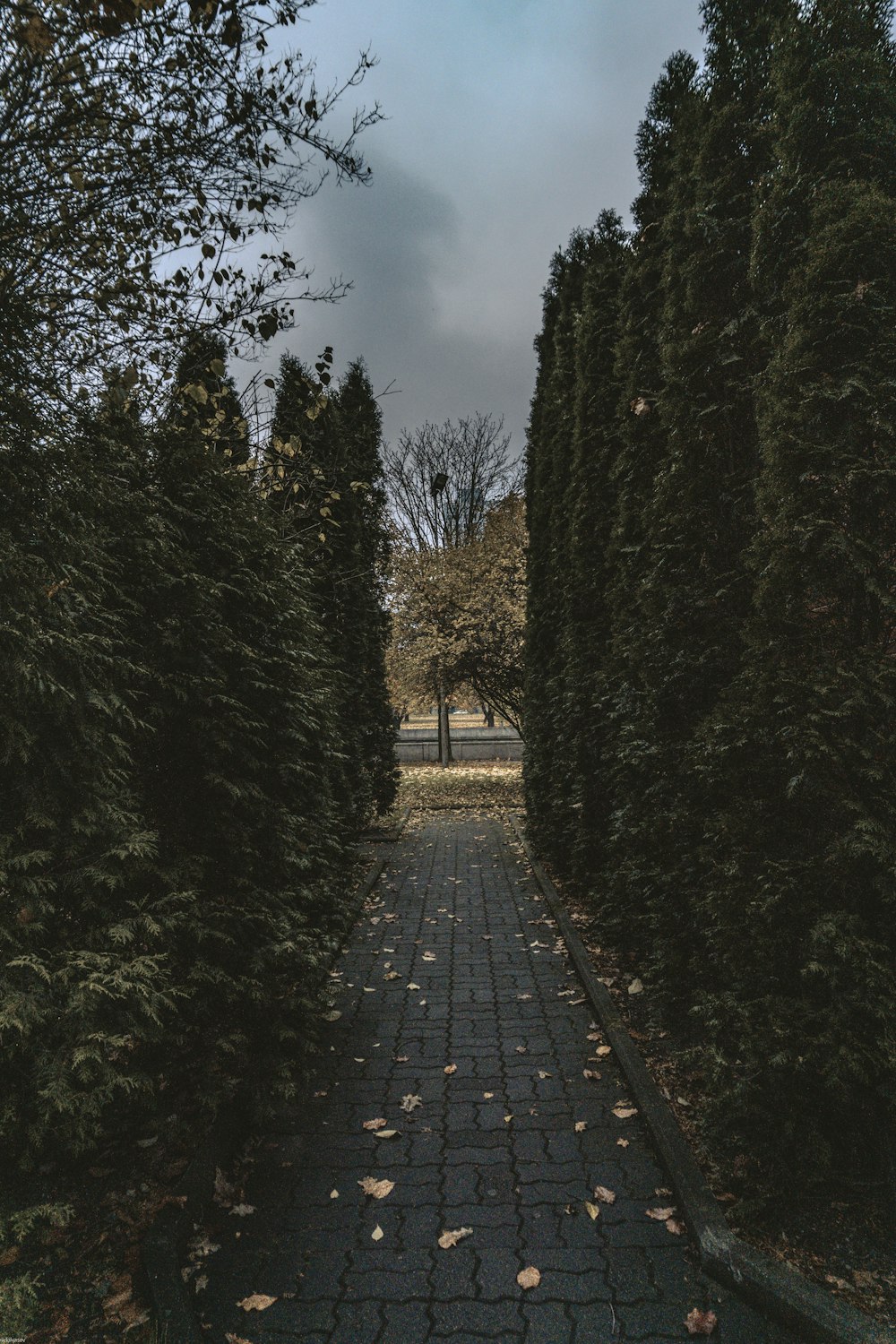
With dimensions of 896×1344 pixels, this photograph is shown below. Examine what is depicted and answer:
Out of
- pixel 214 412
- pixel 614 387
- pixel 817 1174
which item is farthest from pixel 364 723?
pixel 817 1174

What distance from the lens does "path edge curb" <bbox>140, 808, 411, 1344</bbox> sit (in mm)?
2570

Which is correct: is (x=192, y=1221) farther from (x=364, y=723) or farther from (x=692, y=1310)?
(x=364, y=723)

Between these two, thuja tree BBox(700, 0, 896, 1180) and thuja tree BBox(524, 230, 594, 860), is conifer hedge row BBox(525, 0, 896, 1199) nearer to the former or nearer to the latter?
thuja tree BBox(700, 0, 896, 1180)

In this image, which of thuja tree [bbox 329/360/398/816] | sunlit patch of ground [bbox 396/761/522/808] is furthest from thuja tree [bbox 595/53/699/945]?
sunlit patch of ground [bbox 396/761/522/808]

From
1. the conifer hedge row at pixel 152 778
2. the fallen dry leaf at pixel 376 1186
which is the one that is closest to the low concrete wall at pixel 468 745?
the conifer hedge row at pixel 152 778

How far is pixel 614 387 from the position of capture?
25.8 ft

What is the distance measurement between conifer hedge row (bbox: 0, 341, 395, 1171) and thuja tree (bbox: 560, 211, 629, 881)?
3415 millimetres

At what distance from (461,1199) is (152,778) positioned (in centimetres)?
253

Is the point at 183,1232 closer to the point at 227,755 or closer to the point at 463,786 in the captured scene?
the point at 227,755

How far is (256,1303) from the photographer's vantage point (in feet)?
8.82

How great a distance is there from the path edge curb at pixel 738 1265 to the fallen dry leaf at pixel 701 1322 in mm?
171

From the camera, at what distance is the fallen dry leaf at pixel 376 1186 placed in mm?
3334

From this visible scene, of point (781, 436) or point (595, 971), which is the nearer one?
point (781, 436)

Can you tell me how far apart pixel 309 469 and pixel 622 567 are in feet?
13.3
